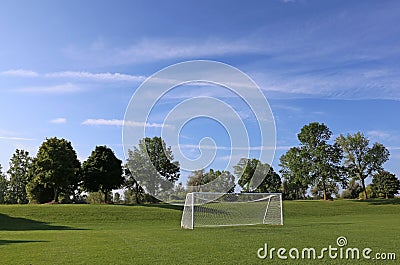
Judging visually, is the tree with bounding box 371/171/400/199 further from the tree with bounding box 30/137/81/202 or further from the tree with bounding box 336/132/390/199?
the tree with bounding box 30/137/81/202

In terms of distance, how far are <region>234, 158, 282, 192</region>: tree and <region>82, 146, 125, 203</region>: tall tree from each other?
70.6 ft

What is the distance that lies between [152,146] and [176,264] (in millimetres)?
46498

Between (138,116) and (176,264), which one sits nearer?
(176,264)

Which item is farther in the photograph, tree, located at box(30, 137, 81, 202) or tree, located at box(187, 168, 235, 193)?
tree, located at box(187, 168, 235, 193)

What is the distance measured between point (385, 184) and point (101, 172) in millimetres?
54745

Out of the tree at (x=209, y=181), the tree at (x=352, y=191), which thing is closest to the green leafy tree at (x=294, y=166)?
the tree at (x=209, y=181)

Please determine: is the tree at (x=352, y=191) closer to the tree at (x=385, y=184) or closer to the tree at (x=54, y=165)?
the tree at (x=385, y=184)

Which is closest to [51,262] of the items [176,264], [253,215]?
[176,264]

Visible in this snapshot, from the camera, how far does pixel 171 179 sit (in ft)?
188

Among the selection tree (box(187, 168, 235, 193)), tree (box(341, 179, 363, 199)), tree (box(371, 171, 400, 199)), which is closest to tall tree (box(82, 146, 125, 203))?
tree (box(187, 168, 235, 193))

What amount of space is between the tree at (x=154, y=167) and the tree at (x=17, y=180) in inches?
824

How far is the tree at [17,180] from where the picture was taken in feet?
210

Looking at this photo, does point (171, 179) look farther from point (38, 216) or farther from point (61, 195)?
point (38, 216)

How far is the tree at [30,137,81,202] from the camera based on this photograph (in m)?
45.2
